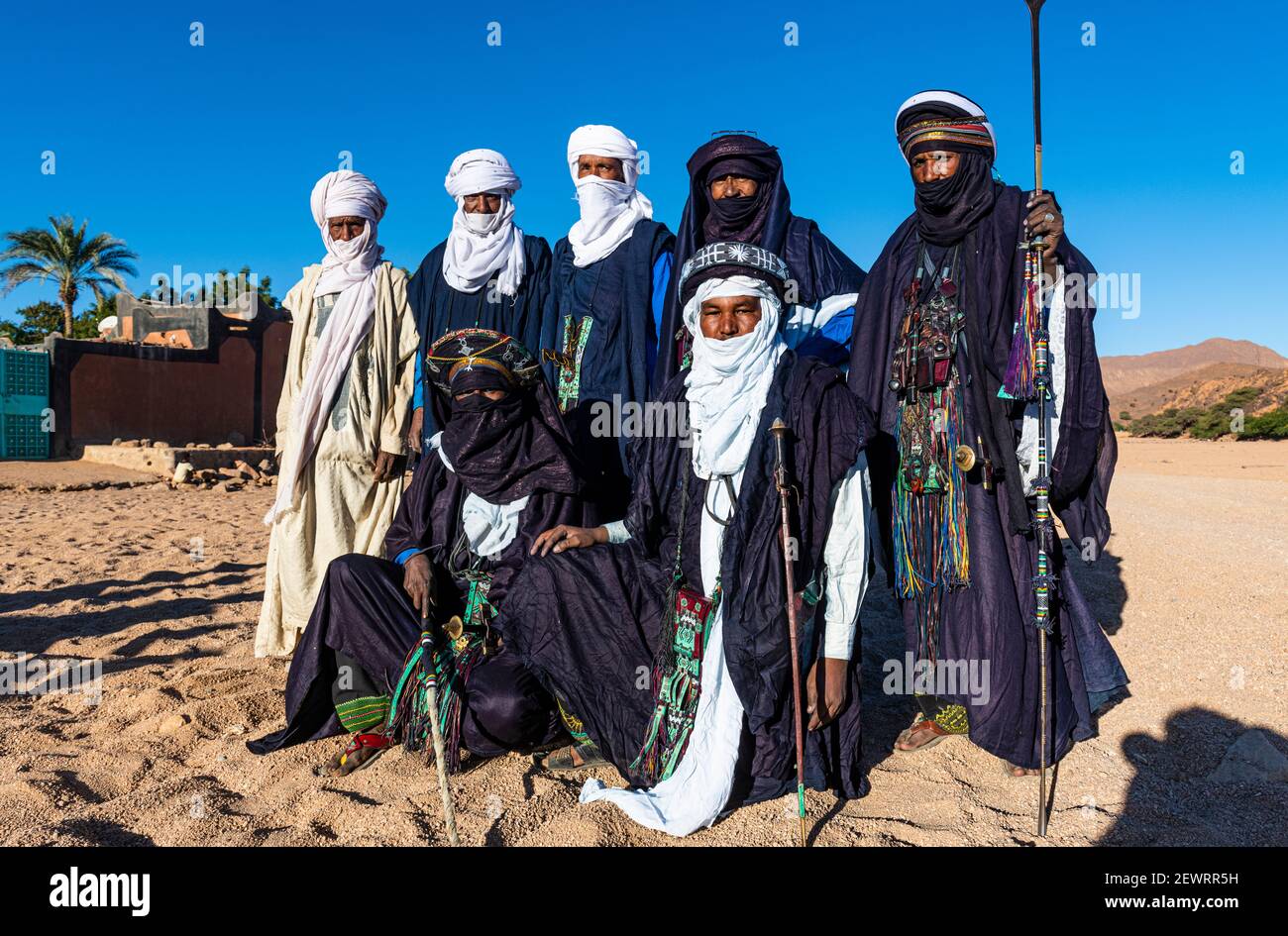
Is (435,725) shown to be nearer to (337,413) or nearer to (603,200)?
(337,413)

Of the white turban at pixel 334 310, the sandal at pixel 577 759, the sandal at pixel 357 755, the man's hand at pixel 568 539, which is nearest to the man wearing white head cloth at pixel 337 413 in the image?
the white turban at pixel 334 310

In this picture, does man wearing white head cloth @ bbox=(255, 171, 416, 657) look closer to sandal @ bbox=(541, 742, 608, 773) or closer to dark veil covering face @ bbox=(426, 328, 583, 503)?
dark veil covering face @ bbox=(426, 328, 583, 503)

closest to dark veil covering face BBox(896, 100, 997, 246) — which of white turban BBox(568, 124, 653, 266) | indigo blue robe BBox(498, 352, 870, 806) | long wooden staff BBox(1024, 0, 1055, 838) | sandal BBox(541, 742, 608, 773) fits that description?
long wooden staff BBox(1024, 0, 1055, 838)

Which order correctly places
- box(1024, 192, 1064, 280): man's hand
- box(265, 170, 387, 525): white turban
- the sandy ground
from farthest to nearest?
box(265, 170, 387, 525): white turban, box(1024, 192, 1064, 280): man's hand, the sandy ground

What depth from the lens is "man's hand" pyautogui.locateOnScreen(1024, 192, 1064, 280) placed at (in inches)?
113

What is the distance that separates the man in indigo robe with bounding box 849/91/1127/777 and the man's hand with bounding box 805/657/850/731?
605mm

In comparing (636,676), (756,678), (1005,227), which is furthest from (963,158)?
(636,676)

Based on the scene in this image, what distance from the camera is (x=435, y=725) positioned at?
110 inches

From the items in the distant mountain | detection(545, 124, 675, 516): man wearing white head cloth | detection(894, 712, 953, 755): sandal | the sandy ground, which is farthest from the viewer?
the distant mountain

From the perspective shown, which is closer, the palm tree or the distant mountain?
the palm tree

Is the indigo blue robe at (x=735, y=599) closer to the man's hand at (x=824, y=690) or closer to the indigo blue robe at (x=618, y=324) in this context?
the man's hand at (x=824, y=690)

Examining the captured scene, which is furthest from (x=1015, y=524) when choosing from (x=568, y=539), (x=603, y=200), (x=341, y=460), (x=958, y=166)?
(x=341, y=460)

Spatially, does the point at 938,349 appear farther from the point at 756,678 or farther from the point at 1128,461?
the point at 1128,461

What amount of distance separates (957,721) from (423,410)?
2.65 meters
